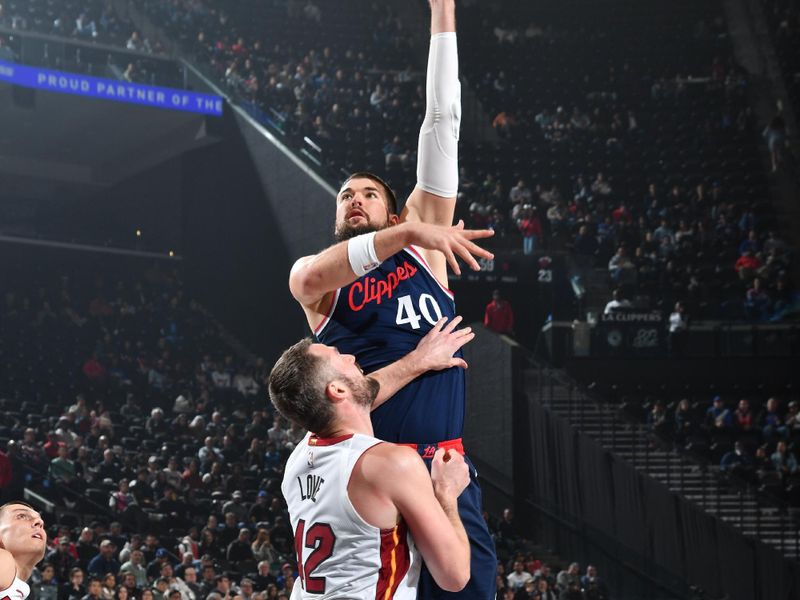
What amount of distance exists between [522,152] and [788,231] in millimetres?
6105

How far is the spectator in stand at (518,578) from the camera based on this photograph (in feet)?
53.6

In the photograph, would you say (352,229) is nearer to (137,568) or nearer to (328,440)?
(328,440)

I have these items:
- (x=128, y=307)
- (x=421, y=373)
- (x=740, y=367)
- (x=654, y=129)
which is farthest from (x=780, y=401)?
(x=421, y=373)

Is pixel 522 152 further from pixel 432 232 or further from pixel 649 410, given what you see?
pixel 432 232

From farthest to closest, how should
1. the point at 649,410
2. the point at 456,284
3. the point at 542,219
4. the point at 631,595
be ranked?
the point at 542,219 → the point at 456,284 → the point at 649,410 → the point at 631,595

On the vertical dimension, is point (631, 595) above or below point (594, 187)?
below

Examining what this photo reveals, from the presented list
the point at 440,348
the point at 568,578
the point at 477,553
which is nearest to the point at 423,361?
the point at 440,348

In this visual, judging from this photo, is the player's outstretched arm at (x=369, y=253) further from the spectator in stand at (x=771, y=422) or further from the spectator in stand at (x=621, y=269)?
the spectator in stand at (x=621, y=269)

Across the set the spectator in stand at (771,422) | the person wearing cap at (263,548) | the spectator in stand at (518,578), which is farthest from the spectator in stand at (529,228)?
the person wearing cap at (263,548)

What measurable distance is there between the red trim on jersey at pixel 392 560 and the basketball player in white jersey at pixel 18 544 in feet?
7.04

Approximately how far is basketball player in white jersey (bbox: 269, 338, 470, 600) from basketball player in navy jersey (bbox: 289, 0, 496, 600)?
1.36 feet

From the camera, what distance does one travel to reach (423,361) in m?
4.55

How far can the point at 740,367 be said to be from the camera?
20.6m

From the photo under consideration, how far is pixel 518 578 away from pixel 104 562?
5678mm
